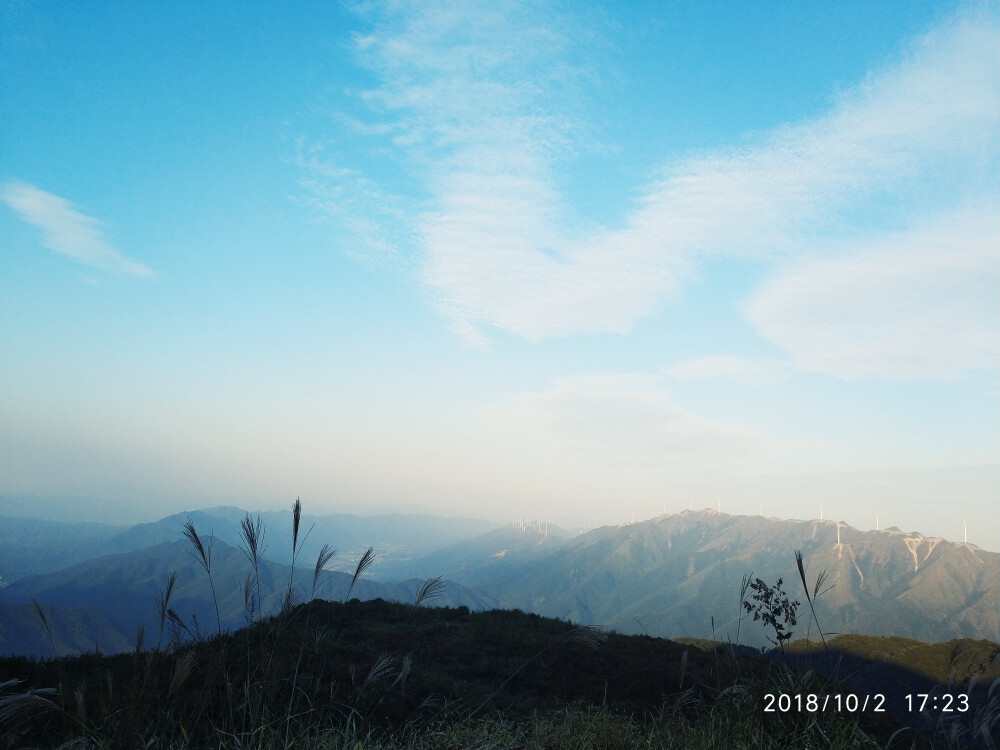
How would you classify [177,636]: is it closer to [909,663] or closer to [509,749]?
[509,749]

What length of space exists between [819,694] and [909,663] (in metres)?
38.9

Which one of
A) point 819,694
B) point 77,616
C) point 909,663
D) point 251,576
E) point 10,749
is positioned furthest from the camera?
point 77,616

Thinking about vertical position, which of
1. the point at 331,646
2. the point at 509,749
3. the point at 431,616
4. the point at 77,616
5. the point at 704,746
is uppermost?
the point at 704,746

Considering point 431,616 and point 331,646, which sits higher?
point 331,646

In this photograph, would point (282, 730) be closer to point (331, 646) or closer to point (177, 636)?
point (177, 636)

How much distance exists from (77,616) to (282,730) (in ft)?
683

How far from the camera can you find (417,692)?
12.0 meters

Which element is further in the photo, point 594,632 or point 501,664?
point 501,664

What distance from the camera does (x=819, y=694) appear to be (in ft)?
16.6

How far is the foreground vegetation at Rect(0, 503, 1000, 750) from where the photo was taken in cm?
468

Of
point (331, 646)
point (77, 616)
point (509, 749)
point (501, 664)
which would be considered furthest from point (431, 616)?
point (77, 616)

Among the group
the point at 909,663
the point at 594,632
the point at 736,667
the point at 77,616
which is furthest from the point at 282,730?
the point at 77,616

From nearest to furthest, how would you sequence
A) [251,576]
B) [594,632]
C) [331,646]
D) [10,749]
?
[594,632] → [10,749] → [251,576] → [331,646]

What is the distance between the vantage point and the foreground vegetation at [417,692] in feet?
15.4
